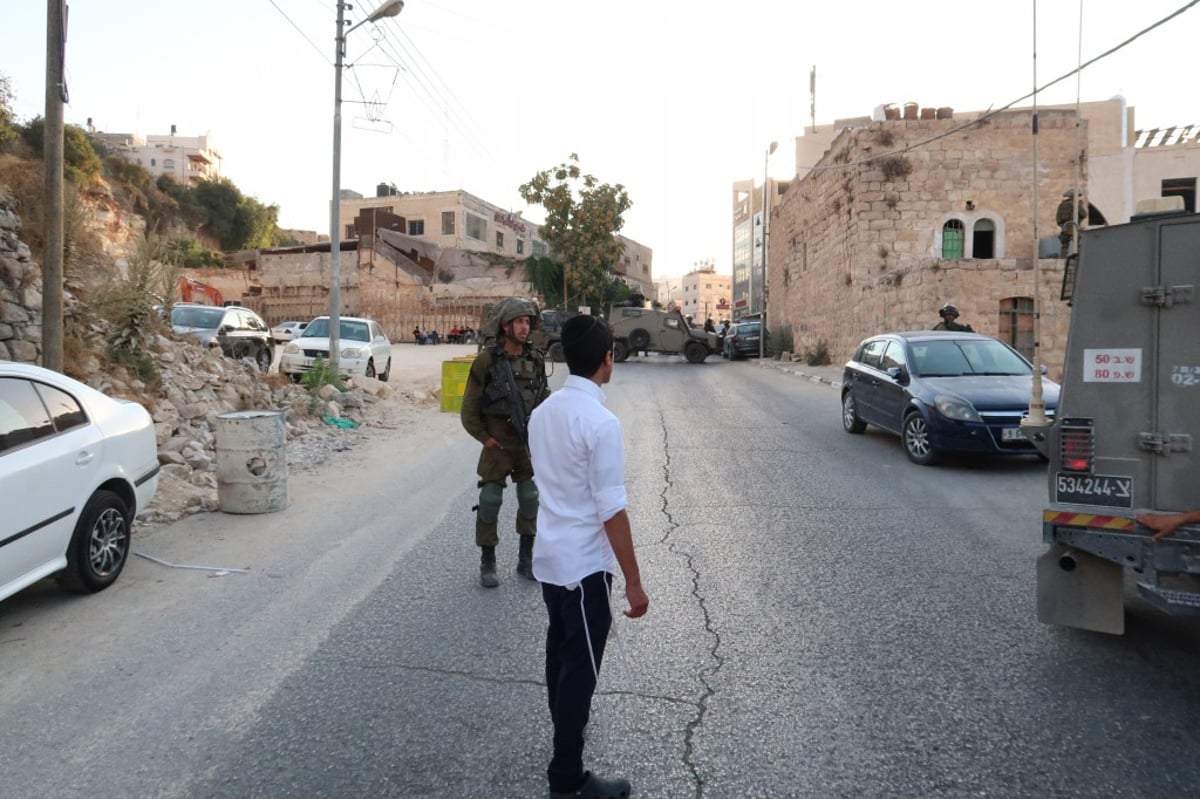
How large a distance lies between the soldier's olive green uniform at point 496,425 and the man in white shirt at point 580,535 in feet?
7.25

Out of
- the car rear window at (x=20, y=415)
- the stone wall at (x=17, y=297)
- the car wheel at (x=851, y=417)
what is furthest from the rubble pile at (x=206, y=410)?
the car wheel at (x=851, y=417)

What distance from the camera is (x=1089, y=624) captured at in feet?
13.0

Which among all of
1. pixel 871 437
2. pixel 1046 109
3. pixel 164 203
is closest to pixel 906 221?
pixel 1046 109

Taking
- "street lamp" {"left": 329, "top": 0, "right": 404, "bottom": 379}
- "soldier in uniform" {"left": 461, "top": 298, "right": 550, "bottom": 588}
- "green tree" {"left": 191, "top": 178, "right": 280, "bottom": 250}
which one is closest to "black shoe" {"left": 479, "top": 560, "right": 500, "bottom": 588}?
"soldier in uniform" {"left": 461, "top": 298, "right": 550, "bottom": 588}

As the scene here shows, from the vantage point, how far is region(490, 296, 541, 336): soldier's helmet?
196 inches

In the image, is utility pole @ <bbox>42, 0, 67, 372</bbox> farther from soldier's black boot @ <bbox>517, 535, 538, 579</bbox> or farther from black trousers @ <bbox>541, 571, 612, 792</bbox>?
black trousers @ <bbox>541, 571, 612, 792</bbox>

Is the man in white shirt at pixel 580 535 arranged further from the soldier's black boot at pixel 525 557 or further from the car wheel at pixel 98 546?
the car wheel at pixel 98 546

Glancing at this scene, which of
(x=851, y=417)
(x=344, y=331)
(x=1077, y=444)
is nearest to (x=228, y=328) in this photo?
(x=344, y=331)

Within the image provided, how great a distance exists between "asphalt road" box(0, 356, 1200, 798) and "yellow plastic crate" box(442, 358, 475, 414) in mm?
6100

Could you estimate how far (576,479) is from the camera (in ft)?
8.96

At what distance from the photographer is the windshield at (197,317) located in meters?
17.0

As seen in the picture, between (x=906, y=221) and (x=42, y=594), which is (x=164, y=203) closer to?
(x=906, y=221)

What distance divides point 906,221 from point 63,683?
25.7m

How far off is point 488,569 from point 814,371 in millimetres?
22289
